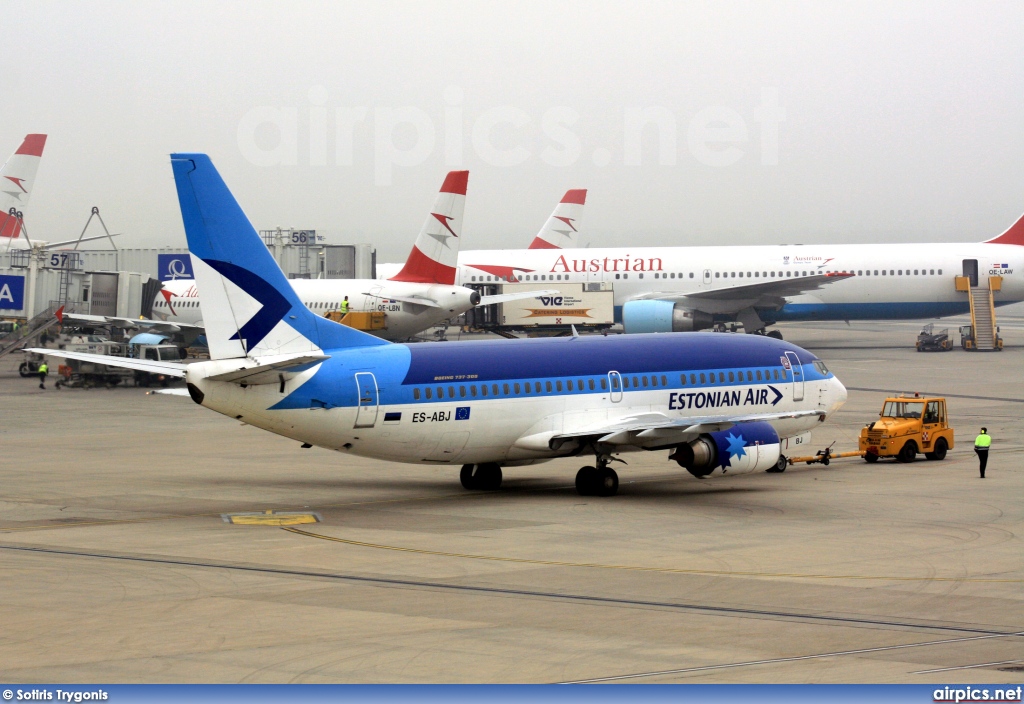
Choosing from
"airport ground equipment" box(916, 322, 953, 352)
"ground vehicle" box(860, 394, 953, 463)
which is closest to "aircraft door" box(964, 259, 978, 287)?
"airport ground equipment" box(916, 322, 953, 352)

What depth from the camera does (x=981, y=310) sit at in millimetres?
75625

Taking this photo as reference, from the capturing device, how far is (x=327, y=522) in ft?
88.4

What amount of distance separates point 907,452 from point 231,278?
20.9m

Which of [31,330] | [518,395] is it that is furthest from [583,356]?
[31,330]

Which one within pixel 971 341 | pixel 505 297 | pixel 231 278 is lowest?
pixel 231 278

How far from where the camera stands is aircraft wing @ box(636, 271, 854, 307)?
244 feet

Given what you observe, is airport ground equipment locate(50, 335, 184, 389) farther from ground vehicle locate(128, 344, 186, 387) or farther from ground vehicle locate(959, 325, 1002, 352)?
ground vehicle locate(959, 325, 1002, 352)

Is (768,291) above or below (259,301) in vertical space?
above

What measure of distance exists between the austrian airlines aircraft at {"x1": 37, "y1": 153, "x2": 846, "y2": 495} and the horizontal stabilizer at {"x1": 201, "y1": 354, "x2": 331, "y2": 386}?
0.11 ft

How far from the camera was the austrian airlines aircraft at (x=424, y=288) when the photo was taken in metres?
61.8

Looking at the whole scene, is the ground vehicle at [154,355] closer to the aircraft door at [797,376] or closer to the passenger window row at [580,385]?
the passenger window row at [580,385]

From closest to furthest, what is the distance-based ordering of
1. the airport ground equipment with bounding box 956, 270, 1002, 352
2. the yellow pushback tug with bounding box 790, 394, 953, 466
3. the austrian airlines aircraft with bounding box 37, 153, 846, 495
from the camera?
the austrian airlines aircraft with bounding box 37, 153, 846, 495 → the yellow pushback tug with bounding box 790, 394, 953, 466 → the airport ground equipment with bounding box 956, 270, 1002, 352

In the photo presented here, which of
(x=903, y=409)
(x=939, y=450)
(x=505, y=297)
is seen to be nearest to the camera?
(x=939, y=450)

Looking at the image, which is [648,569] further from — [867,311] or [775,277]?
[867,311]
